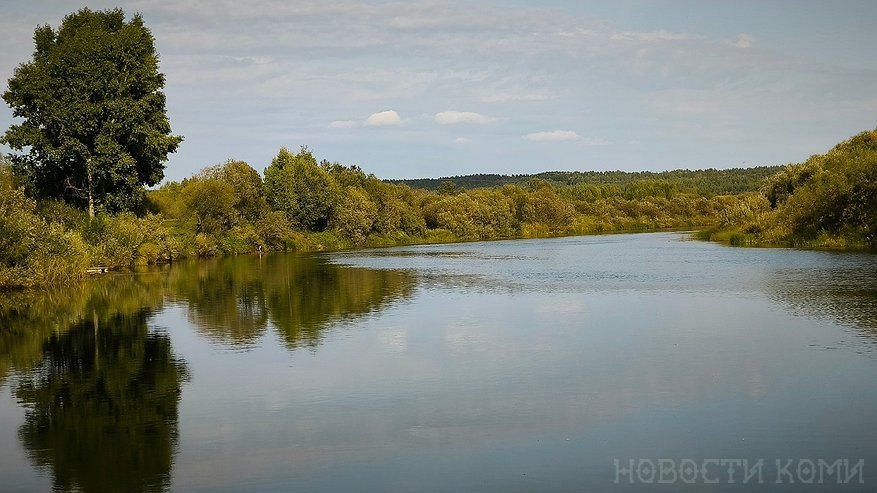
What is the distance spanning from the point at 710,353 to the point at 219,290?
23.0 meters

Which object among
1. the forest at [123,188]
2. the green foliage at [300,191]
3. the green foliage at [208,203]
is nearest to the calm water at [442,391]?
the forest at [123,188]

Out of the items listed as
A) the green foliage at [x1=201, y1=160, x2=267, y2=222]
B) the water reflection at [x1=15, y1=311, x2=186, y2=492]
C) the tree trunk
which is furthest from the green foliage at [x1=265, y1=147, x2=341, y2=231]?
the water reflection at [x1=15, y1=311, x2=186, y2=492]

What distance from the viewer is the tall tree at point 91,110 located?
137ft

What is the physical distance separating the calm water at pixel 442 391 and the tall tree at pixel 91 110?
1602cm

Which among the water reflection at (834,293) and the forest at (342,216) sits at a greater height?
the forest at (342,216)

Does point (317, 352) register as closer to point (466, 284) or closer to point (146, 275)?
point (466, 284)

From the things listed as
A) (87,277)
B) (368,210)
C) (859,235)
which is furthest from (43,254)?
(368,210)

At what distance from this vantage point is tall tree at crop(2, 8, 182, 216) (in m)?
41.7

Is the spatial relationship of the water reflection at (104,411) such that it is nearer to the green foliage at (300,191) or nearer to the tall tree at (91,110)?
the tall tree at (91,110)

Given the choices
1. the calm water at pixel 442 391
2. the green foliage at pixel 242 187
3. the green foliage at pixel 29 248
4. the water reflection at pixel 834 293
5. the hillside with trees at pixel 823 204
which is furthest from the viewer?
the green foliage at pixel 242 187

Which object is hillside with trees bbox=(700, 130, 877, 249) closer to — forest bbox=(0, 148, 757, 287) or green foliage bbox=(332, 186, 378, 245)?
forest bbox=(0, 148, 757, 287)

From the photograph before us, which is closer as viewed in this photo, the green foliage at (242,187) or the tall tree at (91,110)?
the tall tree at (91,110)

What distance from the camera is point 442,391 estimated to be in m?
13.9

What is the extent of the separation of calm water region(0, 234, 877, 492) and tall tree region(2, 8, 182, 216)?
1602 cm
